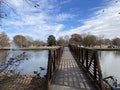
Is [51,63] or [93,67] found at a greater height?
[51,63]

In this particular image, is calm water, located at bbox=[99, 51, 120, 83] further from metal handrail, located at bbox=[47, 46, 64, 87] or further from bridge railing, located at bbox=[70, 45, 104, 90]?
metal handrail, located at bbox=[47, 46, 64, 87]

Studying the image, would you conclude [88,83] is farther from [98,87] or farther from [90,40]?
[90,40]

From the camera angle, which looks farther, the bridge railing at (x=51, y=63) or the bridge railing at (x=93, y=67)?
the bridge railing at (x=51, y=63)

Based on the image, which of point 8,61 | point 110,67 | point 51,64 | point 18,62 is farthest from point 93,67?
point 110,67

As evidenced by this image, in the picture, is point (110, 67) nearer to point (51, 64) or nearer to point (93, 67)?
point (93, 67)

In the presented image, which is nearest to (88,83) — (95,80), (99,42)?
(95,80)

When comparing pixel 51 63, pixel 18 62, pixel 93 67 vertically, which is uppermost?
pixel 51 63

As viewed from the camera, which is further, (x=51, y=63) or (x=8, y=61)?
(x=8, y=61)

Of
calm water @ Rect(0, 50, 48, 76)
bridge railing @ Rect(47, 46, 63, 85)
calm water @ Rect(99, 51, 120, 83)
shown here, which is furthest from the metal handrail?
calm water @ Rect(99, 51, 120, 83)

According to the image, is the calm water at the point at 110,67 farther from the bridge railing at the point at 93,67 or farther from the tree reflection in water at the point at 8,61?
the tree reflection in water at the point at 8,61

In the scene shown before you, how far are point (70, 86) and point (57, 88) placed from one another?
0.44 metres

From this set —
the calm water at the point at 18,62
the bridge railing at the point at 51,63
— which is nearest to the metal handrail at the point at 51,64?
the bridge railing at the point at 51,63

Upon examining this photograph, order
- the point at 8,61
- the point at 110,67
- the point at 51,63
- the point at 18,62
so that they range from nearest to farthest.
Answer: the point at 51,63 < the point at 8,61 < the point at 18,62 < the point at 110,67

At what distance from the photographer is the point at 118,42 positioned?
3103 inches
